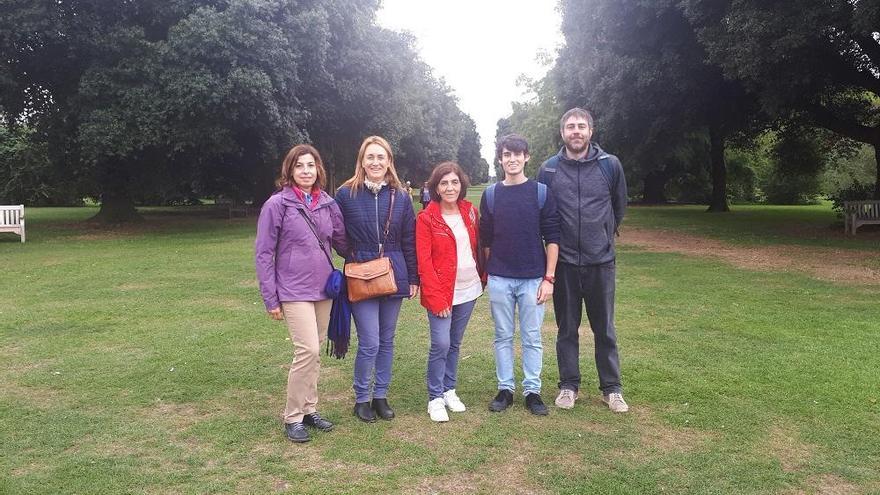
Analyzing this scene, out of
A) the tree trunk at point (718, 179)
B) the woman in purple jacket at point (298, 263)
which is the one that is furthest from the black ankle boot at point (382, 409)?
the tree trunk at point (718, 179)

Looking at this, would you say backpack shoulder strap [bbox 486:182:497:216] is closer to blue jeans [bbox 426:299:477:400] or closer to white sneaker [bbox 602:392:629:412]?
blue jeans [bbox 426:299:477:400]

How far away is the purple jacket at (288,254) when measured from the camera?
13.4ft

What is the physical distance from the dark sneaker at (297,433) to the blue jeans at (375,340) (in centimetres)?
50

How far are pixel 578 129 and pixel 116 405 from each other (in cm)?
386

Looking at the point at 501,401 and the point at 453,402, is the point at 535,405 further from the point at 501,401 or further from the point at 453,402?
the point at 453,402

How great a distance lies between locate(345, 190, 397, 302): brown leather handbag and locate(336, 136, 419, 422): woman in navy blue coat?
0.36ft

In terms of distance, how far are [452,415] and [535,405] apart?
0.59m

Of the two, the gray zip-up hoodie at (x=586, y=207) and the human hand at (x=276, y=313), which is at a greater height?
the gray zip-up hoodie at (x=586, y=207)

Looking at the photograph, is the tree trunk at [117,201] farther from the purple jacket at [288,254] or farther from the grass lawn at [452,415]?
the purple jacket at [288,254]

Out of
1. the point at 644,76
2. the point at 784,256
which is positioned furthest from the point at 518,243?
the point at 644,76

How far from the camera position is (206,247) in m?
16.0

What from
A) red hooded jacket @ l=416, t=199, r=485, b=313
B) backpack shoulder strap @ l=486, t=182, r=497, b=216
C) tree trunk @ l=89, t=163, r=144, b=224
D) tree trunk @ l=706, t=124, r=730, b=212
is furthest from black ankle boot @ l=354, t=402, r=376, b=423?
tree trunk @ l=706, t=124, r=730, b=212

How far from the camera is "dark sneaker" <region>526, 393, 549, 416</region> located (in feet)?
15.0

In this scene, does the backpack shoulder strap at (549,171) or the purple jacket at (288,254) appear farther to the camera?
the backpack shoulder strap at (549,171)
